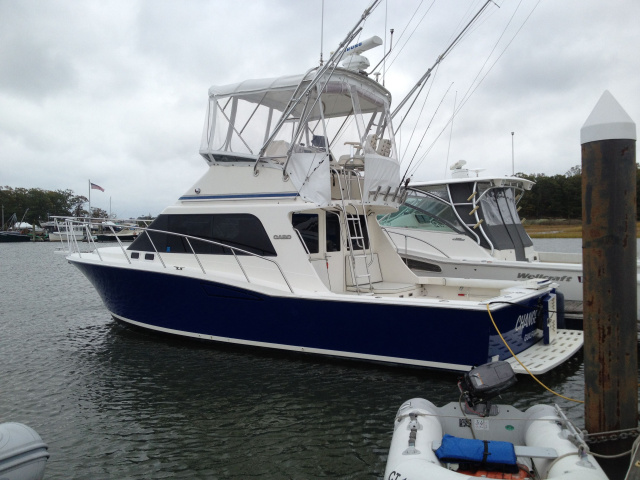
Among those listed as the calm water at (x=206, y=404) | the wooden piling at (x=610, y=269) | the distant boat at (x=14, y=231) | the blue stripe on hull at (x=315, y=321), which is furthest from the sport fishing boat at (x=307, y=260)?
the distant boat at (x=14, y=231)

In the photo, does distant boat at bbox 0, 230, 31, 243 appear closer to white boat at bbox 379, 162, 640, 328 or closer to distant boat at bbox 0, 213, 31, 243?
distant boat at bbox 0, 213, 31, 243

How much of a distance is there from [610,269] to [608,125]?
101 centimetres

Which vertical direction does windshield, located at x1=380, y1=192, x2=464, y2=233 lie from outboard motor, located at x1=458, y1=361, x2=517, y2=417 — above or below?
above

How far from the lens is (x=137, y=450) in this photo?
15.9 feet

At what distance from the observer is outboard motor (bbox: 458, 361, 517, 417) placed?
13.3ft

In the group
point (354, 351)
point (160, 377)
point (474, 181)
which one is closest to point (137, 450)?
point (160, 377)

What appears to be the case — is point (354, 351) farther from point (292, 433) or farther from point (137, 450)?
point (137, 450)

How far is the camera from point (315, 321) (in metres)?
6.84

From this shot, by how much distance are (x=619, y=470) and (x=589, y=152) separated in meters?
2.37

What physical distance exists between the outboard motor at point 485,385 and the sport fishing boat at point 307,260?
176 cm

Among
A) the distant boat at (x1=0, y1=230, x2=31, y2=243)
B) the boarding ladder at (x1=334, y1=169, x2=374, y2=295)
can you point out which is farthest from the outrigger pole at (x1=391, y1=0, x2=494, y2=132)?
the distant boat at (x1=0, y1=230, x2=31, y2=243)

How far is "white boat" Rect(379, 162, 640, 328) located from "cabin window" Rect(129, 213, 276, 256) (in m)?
4.32

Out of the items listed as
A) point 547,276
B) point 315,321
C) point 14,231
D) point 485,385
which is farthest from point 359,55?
point 14,231

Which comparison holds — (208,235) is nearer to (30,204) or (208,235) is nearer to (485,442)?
(485,442)
